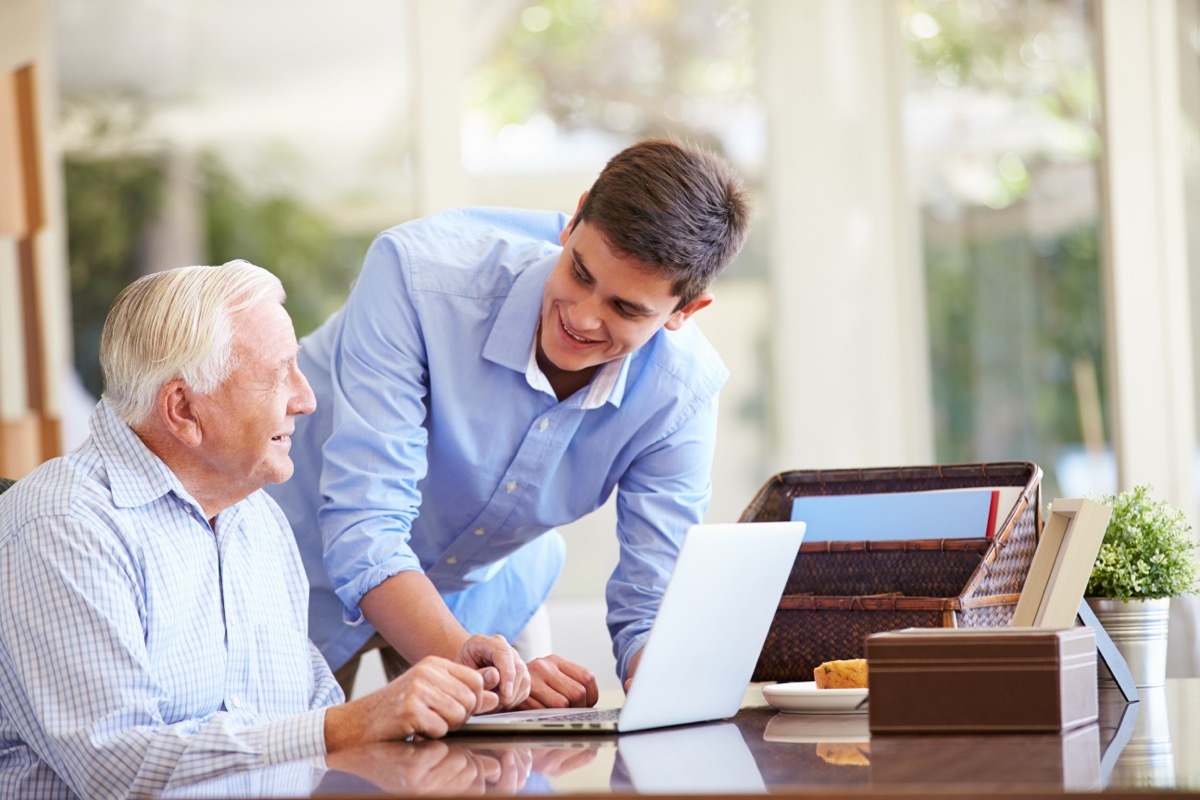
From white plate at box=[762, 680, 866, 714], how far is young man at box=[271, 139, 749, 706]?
241mm

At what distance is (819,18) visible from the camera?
4621 millimetres

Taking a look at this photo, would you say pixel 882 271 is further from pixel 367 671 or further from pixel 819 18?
pixel 367 671

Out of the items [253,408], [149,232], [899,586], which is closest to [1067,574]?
[899,586]

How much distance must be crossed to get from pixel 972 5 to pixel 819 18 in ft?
1.78

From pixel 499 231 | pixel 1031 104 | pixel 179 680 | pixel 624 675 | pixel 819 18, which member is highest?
pixel 819 18

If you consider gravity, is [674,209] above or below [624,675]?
above

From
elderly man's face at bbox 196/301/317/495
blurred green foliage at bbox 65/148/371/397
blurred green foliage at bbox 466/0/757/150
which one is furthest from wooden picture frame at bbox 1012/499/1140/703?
blurred green foliage at bbox 65/148/371/397

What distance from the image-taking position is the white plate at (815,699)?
1.56 m

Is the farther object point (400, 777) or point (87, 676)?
point (87, 676)

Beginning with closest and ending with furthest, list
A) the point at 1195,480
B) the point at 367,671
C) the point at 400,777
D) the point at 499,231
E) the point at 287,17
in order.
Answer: the point at 400,777 → the point at 499,231 → the point at 367,671 → the point at 1195,480 → the point at 287,17

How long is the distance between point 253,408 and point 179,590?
0.23 m

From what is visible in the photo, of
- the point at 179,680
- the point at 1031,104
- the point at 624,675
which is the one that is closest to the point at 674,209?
the point at 624,675

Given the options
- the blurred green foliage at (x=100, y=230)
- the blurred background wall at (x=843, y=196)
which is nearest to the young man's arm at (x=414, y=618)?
the blurred background wall at (x=843, y=196)

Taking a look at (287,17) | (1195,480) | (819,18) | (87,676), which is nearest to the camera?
(87,676)
